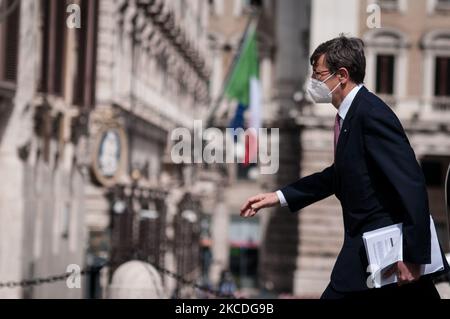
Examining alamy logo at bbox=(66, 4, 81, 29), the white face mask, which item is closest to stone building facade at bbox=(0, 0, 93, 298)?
alamy logo at bbox=(66, 4, 81, 29)

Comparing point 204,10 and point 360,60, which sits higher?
point 204,10

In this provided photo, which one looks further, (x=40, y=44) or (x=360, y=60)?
(x=40, y=44)

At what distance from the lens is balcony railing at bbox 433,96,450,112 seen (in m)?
47.4

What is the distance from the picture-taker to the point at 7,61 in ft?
64.1

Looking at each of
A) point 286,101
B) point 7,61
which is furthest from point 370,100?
point 286,101

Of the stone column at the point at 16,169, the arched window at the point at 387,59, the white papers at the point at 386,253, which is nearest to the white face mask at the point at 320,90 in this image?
the white papers at the point at 386,253

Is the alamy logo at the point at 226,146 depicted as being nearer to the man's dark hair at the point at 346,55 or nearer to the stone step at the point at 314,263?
the stone step at the point at 314,263

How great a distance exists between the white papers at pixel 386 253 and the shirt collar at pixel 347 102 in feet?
2.29

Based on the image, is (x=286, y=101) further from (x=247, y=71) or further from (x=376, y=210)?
(x=376, y=210)

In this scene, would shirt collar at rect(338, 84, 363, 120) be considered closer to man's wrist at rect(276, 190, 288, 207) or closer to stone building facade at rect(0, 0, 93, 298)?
man's wrist at rect(276, 190, 288, 207)

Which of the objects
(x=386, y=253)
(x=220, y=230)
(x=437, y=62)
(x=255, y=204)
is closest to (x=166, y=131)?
(x=437, y=62)

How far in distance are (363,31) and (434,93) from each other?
367cm

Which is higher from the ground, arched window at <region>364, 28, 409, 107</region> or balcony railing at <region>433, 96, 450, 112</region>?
arched window at <region>364, 28, 409, 107</region>

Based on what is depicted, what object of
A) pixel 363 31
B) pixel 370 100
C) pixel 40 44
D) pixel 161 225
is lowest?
pixel 161 225
